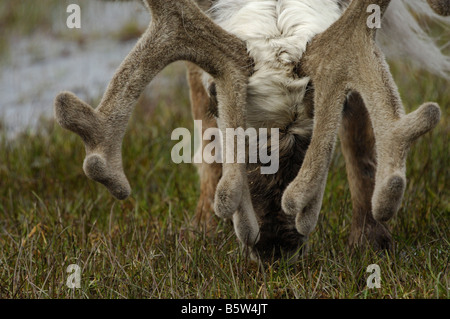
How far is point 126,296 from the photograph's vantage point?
3.27m

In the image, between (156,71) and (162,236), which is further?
(162,236)

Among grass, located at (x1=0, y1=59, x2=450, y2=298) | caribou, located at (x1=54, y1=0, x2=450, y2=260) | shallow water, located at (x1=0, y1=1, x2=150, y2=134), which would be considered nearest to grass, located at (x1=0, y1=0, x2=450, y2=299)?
grass, located at (x1=0, y1=59, x2=450, y2=298)

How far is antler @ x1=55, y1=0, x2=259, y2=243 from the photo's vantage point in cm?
291

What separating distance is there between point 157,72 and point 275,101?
49 centimetres

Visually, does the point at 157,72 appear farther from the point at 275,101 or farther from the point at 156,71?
the point at 275,101

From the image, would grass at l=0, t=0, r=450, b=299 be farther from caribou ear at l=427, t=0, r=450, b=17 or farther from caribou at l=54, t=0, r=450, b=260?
caribou ear at l=427, t=0, r=450, b=17

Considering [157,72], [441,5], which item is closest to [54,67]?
[157,72]

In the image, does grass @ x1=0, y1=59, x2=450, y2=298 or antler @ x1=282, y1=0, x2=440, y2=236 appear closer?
antler @ x1=282, y1=0, x2=440, y2=236

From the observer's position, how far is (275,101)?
10.2ft

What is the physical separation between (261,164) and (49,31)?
6.63m

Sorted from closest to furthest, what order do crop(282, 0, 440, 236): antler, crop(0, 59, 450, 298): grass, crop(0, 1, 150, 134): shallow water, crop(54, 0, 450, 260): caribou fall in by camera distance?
crop(282, 0, 440, 236): antler → crop(54, 0, 450, 260): caribou → crop(0, 59, 450, 298): grass → crop(0, 1, 150, 134): shallow water

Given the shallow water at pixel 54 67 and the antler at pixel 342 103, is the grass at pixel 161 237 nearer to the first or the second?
the antler at pixel 342 103

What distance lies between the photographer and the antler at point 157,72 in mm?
2908
